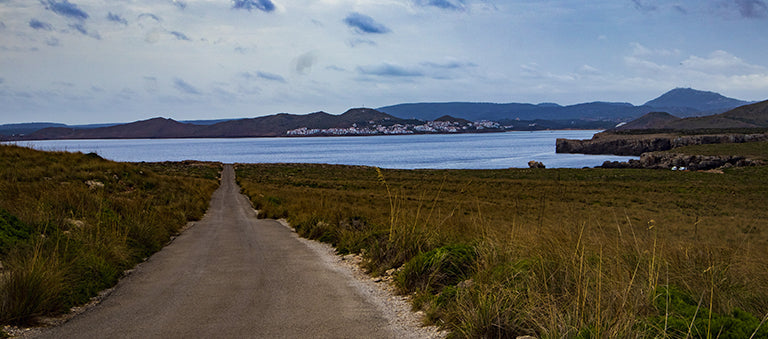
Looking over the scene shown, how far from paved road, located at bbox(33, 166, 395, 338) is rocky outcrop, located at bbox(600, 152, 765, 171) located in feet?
281

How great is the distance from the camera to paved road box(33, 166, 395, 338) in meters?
5.39

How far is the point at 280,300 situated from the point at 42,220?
5660 millimetres

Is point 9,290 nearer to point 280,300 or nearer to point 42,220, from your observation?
point 280,300

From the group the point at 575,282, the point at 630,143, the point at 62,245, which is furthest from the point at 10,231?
the point at 630,143

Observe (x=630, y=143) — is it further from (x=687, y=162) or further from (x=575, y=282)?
(x=575, y=282)

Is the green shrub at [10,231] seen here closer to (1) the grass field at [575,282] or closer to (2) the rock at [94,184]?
(1) the grass field at [575,282]

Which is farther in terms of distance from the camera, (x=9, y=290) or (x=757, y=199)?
(x=757, y=199)

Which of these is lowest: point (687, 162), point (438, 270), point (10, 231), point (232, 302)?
point (687, 162)

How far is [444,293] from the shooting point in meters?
6.08

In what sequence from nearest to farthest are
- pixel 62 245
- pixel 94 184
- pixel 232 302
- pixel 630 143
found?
1. pixel 232 302
2. pixel 62 245
3. pixel 94 184
4. pixel 630 143

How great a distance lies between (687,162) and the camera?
88.9 meters

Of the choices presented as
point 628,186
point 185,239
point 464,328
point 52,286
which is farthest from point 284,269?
point 628,186

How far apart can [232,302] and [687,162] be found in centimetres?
9868

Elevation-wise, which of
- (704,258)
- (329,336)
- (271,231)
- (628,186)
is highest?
(704,258)
